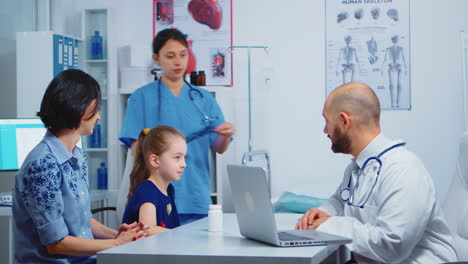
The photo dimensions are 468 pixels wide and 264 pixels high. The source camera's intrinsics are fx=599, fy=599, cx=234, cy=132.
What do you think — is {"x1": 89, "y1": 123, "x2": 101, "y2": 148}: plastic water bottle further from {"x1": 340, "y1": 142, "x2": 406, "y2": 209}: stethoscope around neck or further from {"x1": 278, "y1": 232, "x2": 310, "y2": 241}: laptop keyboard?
{"x1": 278, "y1": 232, "x2": 310, "y2": 241}: laptop keyboard

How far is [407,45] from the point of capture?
4.25 m

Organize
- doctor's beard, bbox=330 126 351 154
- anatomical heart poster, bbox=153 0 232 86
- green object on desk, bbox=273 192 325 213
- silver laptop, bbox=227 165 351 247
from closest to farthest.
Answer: silver laptop, bbox=227 165 351 247 < doctor's beard, bbox=330 126 351 154 < green object on desk, bbox=273 192 325 213 < anatomical heart poster, bbox=153 0 232 86

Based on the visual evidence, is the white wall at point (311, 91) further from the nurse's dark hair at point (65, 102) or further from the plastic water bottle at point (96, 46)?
the nurse's dark hair at point (65, 102)

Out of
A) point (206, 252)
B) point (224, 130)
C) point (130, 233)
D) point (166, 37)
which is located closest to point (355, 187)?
point (206, 252)

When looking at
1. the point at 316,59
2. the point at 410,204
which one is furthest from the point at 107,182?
the point at 410,204

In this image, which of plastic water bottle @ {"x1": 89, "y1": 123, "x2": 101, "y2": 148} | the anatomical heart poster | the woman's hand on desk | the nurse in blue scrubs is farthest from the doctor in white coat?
plastic water bottle @ {"x1": 89, "y1": 123, "x2": 101, "y2": 148}

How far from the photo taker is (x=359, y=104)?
192 cm

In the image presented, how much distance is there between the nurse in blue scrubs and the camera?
3.07 meters

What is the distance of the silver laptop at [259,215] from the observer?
1620 mm

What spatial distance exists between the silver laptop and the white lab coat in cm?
7

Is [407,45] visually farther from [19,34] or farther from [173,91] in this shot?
[19,34]

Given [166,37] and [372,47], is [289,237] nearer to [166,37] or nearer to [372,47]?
[166,37]

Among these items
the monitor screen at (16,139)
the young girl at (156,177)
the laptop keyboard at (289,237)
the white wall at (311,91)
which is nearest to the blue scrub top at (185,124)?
the young girl at (156,177)

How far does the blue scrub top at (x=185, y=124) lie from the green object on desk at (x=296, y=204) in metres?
0.75
